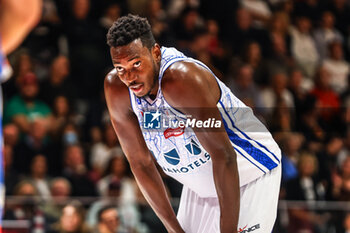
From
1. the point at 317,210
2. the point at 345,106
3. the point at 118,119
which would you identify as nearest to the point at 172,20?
the point at 345,106

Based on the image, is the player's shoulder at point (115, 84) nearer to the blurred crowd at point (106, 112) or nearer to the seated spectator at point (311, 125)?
the blurred crowd at point (106, 112)

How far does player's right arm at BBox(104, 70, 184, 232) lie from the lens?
347cm

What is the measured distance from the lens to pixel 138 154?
3.56 metres

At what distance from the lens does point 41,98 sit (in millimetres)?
7168

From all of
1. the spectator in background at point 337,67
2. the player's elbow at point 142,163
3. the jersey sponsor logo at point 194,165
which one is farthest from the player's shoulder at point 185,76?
the spectator in background at point 337,67

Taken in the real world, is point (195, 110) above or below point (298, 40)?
above

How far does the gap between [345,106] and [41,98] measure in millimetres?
4000

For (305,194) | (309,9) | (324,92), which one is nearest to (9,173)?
(305,194)

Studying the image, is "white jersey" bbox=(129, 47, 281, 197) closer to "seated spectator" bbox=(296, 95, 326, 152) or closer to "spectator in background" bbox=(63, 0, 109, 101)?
"seated spectator" bbox=(296, 95, 326, 152)

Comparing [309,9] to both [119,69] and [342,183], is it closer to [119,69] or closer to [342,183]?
[342,183]

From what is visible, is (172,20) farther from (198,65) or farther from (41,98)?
(198,65)

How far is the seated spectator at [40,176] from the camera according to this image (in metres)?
6.36

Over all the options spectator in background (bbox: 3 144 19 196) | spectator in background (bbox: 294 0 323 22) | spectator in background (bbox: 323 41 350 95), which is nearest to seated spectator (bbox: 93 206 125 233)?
spectator in background (bbox: 3 144 19 196)

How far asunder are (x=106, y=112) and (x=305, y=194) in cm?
237
